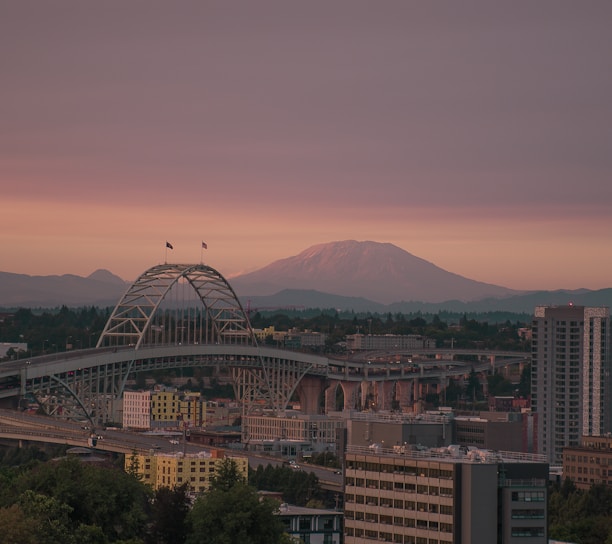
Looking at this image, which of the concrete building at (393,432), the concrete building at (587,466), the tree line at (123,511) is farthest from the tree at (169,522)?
the concrete building at (587,466)

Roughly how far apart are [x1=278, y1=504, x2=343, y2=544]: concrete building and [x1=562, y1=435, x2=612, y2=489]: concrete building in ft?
160

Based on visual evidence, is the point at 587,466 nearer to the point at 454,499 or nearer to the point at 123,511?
the point at 123,511

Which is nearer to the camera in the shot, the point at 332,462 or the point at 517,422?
the point at 332,462

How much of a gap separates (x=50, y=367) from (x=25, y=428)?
9294 millimetres

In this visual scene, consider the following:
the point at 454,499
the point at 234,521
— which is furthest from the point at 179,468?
the point at 454,499

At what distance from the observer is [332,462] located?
184 meters

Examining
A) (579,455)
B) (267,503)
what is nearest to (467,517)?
(267,503)

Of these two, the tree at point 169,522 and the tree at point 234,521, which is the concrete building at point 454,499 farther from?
the tree at point 169,522

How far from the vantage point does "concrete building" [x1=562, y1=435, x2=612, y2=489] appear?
6890 inches

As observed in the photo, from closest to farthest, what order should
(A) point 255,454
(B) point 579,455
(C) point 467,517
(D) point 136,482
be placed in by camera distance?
(C) point 467,517, (D) point 136,482, (B) point 579,455, (A) point 255,454

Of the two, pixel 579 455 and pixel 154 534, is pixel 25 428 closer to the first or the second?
pixel 579 455

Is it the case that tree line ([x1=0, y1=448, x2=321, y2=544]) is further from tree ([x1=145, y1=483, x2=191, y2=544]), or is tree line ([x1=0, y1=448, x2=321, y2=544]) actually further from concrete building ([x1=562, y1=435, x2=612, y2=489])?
concrete building ([x1=562, y1=435, x2=612, y2=489])

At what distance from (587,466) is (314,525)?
5347 cm

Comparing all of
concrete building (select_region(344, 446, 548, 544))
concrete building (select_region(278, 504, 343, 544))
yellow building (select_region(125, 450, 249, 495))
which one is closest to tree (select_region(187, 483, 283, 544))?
concrete building (select_region(344, 446, 548, 544))
